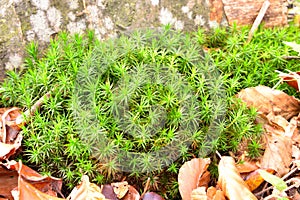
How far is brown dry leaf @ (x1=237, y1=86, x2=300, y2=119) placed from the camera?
2756 millimetres

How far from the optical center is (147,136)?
2.28 meters

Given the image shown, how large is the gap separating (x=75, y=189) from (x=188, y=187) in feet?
1.89

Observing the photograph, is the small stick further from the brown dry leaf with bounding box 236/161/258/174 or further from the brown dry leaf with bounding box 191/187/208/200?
the brown dry leaf with bounding box 191/187/208/200

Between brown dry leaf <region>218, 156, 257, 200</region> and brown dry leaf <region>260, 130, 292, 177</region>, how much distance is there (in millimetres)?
256

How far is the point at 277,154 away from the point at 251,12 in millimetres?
1305

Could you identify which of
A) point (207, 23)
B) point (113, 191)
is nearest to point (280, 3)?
point (207, 23)

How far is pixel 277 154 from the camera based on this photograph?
8.37 ft

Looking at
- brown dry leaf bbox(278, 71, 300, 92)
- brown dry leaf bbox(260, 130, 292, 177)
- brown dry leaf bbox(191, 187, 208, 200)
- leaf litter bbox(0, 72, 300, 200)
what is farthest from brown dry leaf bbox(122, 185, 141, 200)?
brown dry leaf bbox(278, 71, 300, 92)

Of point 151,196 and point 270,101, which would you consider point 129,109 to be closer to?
point 151,196

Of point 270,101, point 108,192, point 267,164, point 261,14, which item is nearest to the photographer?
point 108,192

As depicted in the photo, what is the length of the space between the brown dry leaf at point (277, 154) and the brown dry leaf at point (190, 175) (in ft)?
1.33

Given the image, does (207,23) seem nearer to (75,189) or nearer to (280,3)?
(280,3)

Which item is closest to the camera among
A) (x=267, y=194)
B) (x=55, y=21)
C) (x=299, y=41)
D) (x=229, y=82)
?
(x=267, y=194)

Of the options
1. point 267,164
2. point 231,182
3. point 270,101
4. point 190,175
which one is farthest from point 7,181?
point 270,101
